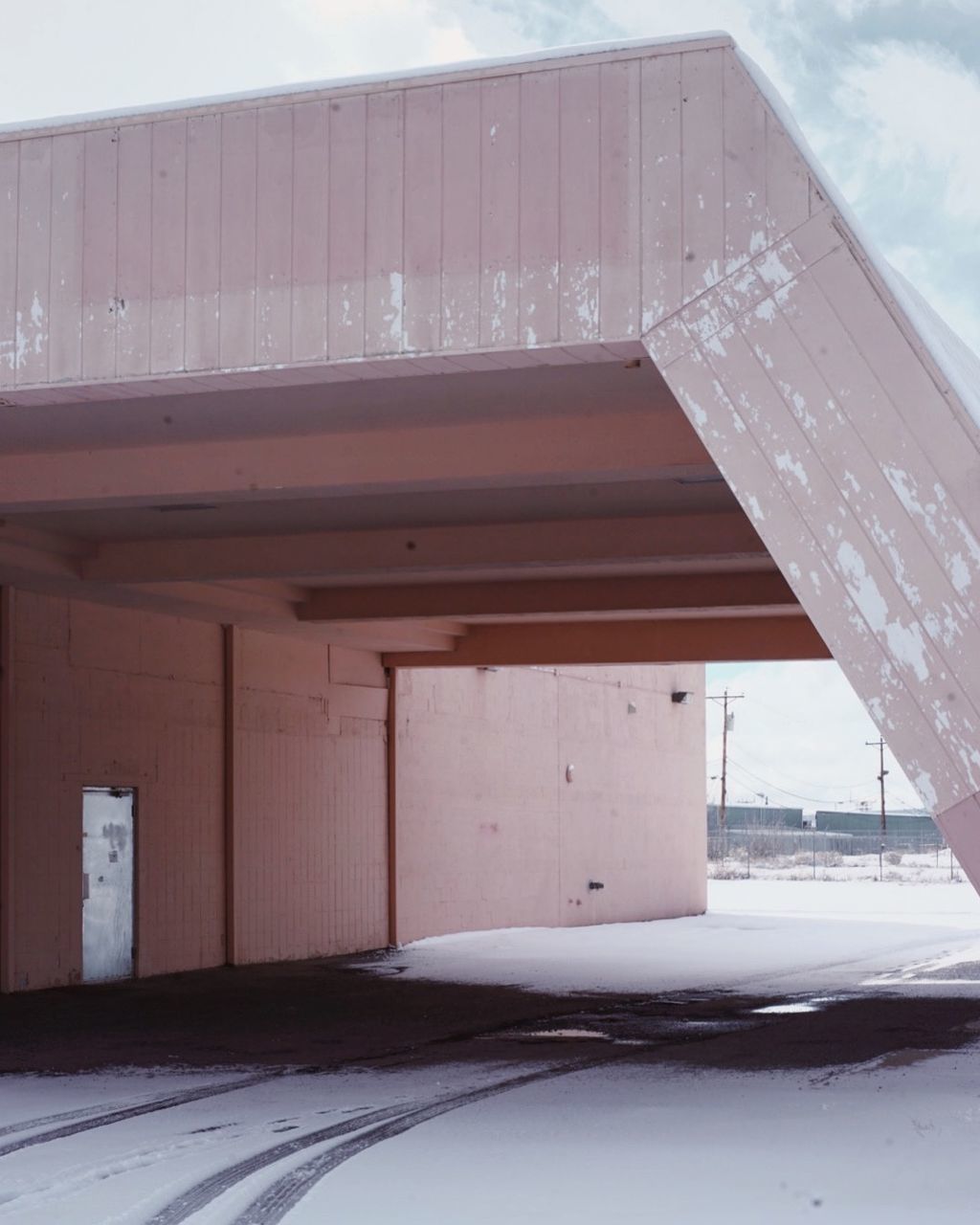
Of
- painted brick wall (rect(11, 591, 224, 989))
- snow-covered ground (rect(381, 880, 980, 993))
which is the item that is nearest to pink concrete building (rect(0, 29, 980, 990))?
painted brick wall (rect(11, 591, 224, 989))

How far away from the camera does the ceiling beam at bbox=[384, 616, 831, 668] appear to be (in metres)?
23.7

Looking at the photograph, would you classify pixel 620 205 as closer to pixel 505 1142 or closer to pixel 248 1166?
pixel 505 1142

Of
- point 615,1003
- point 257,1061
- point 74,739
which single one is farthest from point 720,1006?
point 74,739

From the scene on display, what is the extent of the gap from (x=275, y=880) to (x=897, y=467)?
16478 millimetres

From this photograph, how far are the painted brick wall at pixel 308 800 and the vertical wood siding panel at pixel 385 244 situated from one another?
14006 mm

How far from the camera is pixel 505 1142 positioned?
9.50 m

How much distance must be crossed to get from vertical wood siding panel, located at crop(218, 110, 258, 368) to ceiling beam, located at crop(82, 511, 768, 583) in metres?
7.21

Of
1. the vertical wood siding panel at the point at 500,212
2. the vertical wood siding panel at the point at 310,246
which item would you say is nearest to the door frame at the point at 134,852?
the vertical wood siding panel at the point at 310,246

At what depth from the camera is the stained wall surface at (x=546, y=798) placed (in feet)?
89.1

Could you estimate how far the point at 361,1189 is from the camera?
326 inches

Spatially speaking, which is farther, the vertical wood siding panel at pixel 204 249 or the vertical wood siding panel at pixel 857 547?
the vertical wood siding panel at pixel 204 249

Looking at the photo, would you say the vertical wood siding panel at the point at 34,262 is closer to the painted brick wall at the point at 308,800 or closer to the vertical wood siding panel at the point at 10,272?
the vertical wood siding panel at the point at 10,272

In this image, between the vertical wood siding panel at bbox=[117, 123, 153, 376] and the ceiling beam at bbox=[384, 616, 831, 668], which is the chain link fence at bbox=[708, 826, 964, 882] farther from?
the vertical wood siding panel at bbox=[117, 123, 153, 376]

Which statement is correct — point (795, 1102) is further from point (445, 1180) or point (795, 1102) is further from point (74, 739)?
point (74, 739)
